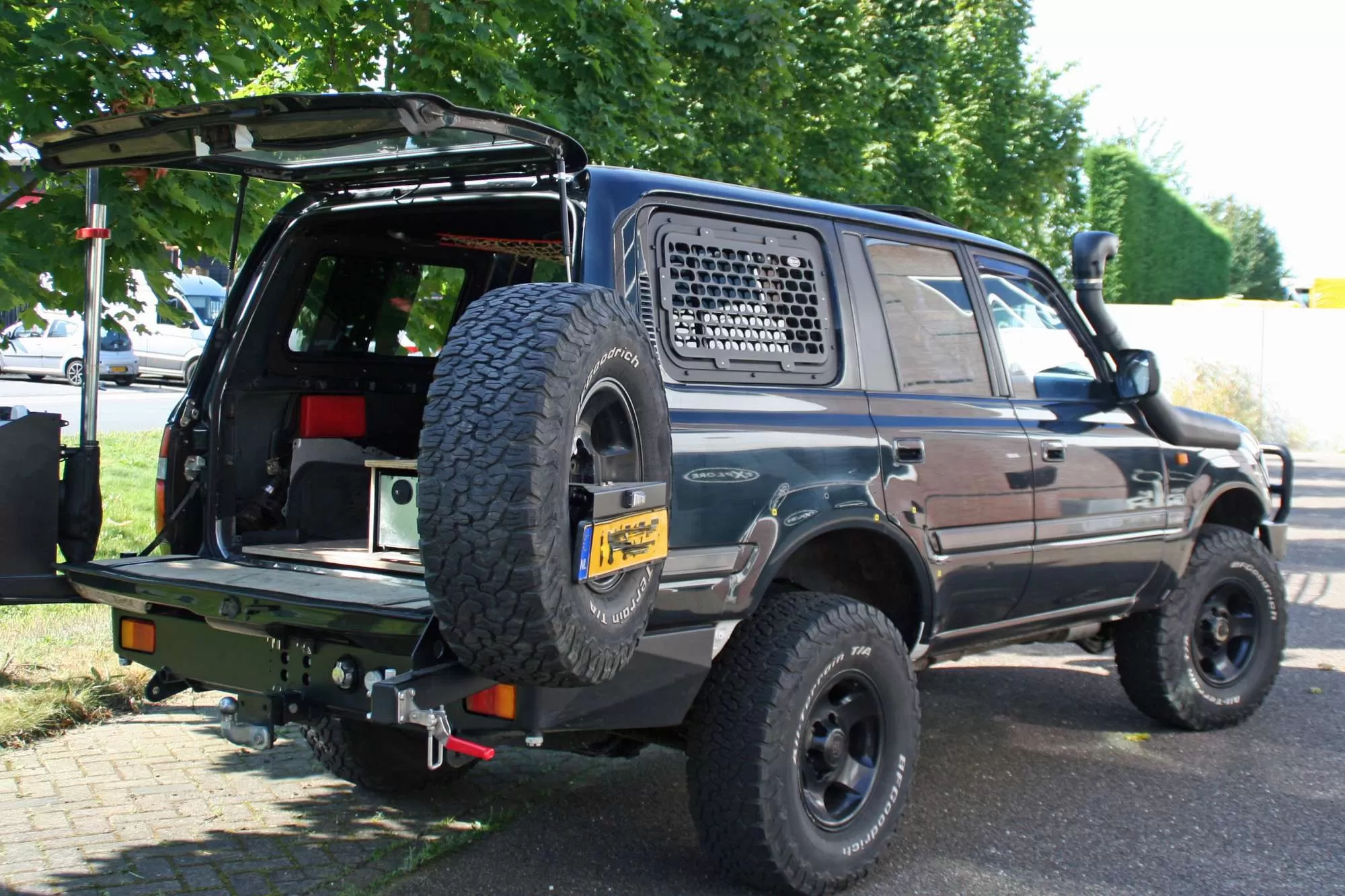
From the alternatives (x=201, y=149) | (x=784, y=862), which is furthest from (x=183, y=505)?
(x=784, y=862)

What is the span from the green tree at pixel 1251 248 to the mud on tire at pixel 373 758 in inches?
2220

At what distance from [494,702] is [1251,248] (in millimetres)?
59754

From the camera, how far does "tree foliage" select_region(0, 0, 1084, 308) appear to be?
5.46 meters

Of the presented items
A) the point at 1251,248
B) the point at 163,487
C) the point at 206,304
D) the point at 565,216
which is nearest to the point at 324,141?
the point at 565,216

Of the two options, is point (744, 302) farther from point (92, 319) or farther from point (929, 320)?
point (92, 319)

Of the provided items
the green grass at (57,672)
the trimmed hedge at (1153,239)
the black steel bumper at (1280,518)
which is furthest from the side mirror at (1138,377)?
the trimmed hedge at (1153,239)

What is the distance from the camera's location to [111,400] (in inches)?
828

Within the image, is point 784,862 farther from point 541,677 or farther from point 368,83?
point 368,83

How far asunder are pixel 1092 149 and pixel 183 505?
1257 inches

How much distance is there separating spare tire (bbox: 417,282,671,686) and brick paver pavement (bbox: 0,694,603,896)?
1.28 meters

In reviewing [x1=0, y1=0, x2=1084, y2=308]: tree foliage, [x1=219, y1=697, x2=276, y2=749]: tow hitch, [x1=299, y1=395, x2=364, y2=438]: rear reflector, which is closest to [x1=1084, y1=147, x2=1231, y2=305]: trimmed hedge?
[x1=0, y1=0, x2=1084, y2=308]: tree foliage

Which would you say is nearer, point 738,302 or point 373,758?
point 738,302

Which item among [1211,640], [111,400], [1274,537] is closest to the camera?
[1211,640]

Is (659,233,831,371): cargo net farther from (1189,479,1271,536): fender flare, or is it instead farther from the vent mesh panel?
(1189,479,1271,536): fender flare
